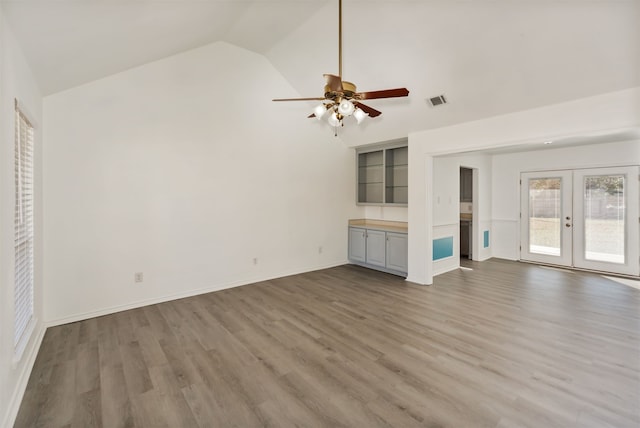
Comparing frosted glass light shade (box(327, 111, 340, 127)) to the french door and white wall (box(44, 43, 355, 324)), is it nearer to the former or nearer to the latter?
white wall (box(44, 43, 355, 324))

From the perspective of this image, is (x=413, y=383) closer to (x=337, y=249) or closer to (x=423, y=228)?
(x=423, y=228)

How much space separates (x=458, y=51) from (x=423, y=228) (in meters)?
2.59

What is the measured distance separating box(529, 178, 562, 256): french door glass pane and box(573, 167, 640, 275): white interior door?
31 cm

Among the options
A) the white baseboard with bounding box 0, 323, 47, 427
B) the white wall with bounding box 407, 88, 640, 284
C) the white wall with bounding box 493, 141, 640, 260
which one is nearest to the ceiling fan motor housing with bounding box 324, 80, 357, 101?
the white wall with bounding box 407, 88, 640, 284

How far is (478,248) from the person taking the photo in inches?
264

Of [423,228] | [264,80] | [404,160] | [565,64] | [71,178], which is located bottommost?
[423,228]

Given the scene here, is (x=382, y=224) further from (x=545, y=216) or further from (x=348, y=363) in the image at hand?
(x=348, y=363)

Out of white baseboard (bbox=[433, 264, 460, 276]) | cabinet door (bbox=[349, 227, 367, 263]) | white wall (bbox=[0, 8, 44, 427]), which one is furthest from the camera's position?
cabinet door (bbox=[349, 227, 367, 263])

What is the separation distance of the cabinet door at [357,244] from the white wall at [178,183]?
0.78m

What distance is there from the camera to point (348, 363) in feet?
8.36

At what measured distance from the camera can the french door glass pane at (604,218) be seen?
5.33m

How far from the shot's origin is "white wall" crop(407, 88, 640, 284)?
10.2 ft

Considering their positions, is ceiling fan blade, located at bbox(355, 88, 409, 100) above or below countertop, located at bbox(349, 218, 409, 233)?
above

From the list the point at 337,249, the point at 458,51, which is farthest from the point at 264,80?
the point at 337,249
